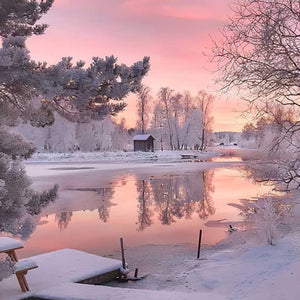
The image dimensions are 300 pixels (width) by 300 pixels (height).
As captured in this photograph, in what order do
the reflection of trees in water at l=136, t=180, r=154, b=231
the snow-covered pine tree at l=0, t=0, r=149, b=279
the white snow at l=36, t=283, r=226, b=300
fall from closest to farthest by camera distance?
the snow-covered pine tree at l=0, t=0, r=149, b=279, the white snow at l=36, t=283, r=226, b=300, the reflection of trees in water at l=136, t=180, r=154, b=231

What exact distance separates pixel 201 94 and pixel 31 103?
80.6m

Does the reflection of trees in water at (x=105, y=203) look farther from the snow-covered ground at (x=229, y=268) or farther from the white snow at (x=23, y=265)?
the white snow at (x=23, y=265)

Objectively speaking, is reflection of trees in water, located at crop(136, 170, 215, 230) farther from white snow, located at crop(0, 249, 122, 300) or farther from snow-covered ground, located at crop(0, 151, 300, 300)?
white snow, located at crop(0, 249, 122, 300)

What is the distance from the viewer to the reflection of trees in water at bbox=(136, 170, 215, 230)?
59.7ft

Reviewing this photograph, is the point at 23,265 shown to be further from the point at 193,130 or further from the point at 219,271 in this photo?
the point at 193,130

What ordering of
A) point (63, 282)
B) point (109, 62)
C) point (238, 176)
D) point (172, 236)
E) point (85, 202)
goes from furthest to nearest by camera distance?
point (238, 176) → point (85, 202) → point (172, 236) → point (63, 282) → point (109, 62)

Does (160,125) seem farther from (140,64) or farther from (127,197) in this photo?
(140,64)

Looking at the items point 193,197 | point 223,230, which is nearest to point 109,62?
point 223,230

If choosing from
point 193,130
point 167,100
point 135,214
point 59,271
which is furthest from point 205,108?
point 59,271

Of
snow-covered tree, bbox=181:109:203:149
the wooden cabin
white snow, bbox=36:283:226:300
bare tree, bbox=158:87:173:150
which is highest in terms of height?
bare tree, bbox=158:87:173:150

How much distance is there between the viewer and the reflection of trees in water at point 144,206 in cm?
1669

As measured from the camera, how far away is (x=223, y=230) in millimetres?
15188

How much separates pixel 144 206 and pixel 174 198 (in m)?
3.10

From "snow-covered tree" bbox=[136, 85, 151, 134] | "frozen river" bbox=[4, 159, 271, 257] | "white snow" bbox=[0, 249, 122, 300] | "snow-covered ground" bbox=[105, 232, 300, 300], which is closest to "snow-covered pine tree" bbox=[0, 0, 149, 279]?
"white snow" bbox=[0, 249, 122, 300]
